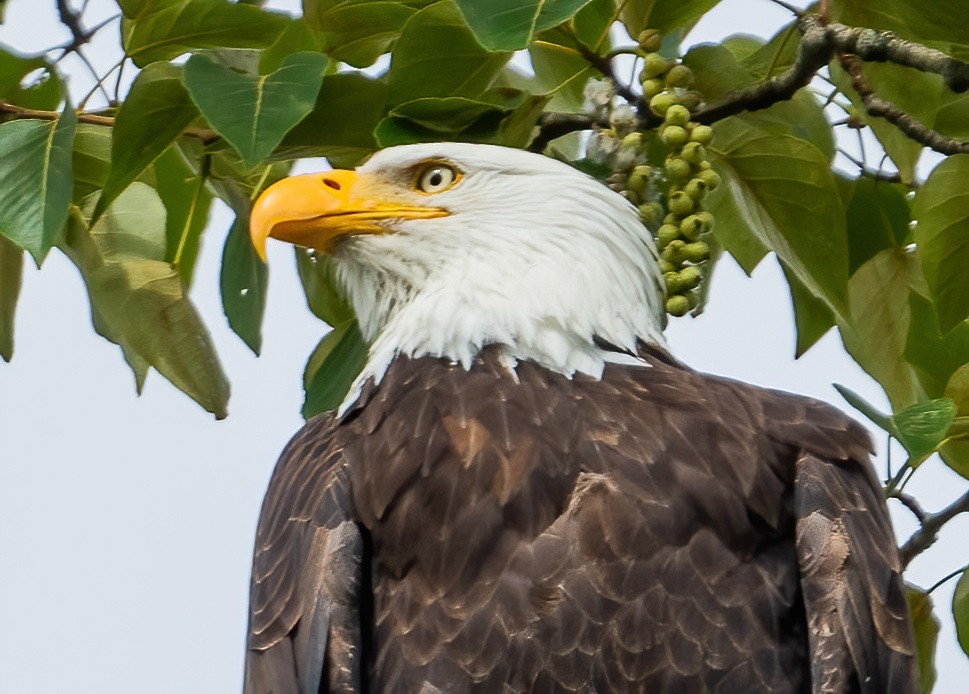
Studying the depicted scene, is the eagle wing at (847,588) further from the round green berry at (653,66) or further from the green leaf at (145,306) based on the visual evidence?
the green leaf at (145,306)

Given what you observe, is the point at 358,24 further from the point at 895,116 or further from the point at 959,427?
the point at 959,427

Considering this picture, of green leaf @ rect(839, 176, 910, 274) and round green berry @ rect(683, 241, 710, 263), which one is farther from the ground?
green leaf @ rect(839, 176, 910, 274)

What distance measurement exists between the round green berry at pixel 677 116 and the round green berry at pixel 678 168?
7 cm

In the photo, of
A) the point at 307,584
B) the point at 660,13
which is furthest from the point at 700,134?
the point at 307,584

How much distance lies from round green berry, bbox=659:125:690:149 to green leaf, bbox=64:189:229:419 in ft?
3.65

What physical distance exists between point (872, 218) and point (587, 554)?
1.17m

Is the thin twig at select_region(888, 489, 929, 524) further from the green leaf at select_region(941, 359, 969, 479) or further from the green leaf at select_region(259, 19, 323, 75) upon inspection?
the green leaf at select_region(259, 19, 323, 75)

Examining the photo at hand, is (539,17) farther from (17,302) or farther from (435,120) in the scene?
(17,302)

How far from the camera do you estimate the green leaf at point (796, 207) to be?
3.68m

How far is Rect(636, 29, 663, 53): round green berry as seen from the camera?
144 inches

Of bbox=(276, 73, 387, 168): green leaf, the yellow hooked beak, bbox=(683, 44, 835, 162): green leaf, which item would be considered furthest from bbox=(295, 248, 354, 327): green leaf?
bbox=(683, 44, 835, 162): green leaf

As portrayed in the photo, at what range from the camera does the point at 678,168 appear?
3.57 m

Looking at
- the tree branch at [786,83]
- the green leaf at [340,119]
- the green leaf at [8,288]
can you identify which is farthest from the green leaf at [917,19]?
the green leaf at [8,288]

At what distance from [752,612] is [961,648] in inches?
26.6
